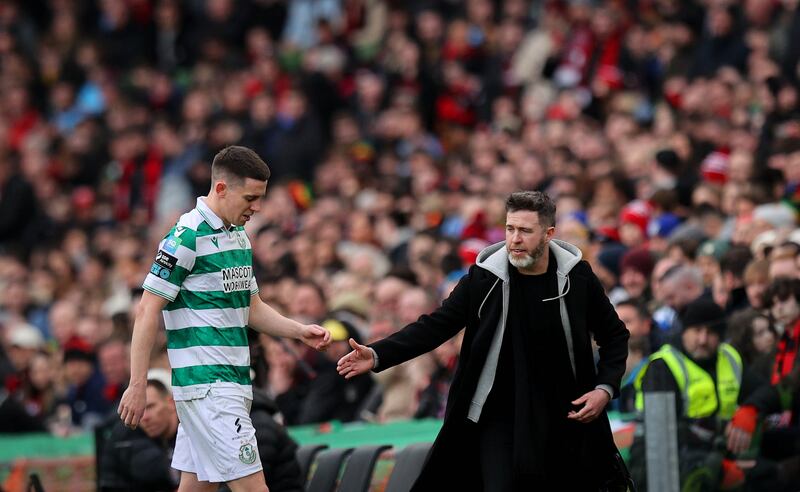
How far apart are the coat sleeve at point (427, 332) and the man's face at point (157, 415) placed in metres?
2.31

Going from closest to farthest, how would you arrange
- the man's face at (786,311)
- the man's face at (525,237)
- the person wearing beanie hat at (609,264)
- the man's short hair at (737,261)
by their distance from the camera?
the man's face at (525,237)
the man's face at (786,311)
the man's short hair at (737,261)
the person wearing beanie hat at (609,264)

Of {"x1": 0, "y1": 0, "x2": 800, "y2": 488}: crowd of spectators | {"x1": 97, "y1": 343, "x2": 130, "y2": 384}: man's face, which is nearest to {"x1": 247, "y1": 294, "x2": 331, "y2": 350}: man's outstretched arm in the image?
{"x1": 0, "y1": 0, "x2": 800, "y2": 488}: crowd of spectators

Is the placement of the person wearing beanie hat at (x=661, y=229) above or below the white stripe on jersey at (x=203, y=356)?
above

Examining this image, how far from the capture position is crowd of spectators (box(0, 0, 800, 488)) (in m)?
11.8

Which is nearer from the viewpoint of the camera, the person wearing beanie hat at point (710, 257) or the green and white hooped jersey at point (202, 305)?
the green and white hooped jersey at point (202, 305)

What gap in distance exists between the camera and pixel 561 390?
7555 millimetres

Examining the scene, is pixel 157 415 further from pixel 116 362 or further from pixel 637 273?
pixel 116 362

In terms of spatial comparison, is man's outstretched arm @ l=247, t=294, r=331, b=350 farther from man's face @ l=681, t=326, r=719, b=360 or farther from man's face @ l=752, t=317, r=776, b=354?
man's face @ l=752, t=317, r=776, b=354

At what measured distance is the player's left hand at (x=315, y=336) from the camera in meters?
7.73

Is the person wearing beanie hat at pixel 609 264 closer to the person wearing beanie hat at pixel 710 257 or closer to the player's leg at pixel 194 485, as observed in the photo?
the person wearing beanie hat at pixel 710 257

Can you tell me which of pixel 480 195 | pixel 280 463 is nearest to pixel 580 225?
pixel 480 195

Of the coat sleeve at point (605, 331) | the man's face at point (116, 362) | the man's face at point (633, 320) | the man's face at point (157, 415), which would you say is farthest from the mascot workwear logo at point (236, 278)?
the man's face at point (116, 362)

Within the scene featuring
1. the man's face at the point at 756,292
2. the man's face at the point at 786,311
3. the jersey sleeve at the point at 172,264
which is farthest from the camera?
the man's face at the point at 756,292

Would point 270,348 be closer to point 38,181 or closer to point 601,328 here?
point 601,328
